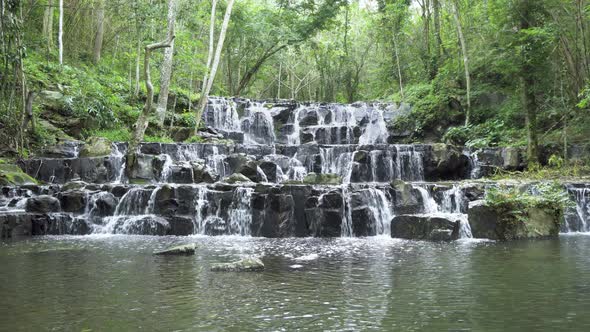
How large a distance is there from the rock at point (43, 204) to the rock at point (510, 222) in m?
10.8

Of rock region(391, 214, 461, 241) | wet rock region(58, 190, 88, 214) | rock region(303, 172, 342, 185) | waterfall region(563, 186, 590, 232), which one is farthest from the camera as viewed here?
rock region(303, 172, 342, 185)

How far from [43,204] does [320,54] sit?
30.3m

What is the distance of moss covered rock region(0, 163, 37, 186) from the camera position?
14894 millimetres

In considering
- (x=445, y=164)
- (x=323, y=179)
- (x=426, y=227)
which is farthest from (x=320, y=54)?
(x=426, y=227)

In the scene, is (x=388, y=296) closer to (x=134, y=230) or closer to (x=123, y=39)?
(x=134, y=230)

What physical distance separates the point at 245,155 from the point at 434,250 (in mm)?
10490

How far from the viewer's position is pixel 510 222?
11.3 m

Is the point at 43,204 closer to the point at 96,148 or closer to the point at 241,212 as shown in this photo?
the point at 96,148

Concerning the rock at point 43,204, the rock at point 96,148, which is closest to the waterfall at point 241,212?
the rock at point 43,204

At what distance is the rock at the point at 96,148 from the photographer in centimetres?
1808

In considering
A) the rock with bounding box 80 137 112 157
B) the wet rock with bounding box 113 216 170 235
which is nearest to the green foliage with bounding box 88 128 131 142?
the rock with bounding box 80 137 112 157

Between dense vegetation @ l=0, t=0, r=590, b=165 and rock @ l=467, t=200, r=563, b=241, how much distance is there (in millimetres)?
4025

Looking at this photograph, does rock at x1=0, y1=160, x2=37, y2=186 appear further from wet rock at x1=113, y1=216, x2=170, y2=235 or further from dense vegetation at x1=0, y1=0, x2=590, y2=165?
wet rock at x1=113, y1=216, x2=170, y2=235

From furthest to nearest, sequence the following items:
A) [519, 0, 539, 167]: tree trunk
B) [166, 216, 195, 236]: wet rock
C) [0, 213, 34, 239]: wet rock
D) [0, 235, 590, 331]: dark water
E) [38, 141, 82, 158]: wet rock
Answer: [38, 141, 82, 158]: wet rock
[519, 0, 539, 167]: tree trunk
[166, 216, 195, 236]: wet rock
[0, 213, 34, 239]: wet rock
[0, 235, 590, 331]: dark water
